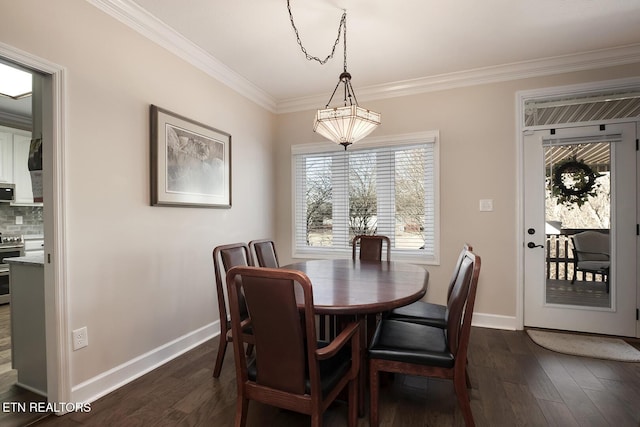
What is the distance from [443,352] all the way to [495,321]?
202cm

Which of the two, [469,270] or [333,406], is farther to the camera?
[333,406]

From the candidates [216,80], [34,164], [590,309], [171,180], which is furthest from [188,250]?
[590,309]

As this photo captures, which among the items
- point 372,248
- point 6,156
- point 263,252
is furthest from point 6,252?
point 372,248

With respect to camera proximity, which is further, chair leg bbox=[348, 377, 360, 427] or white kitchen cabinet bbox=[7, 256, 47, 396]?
white kitchen cabinet bbox=[7, 256, 47, 396]

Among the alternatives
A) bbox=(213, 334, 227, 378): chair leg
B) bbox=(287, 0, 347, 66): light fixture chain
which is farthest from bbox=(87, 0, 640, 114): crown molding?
bbox=(213, 334, 227, 378): chair leg

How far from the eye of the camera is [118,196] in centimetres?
215

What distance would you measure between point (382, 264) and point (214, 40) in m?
2.37

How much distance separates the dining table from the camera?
1.51 meters

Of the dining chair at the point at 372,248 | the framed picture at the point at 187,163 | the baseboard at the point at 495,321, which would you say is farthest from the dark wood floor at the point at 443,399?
the framed picture at the point at 187,163

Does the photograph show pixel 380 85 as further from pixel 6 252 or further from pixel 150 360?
pixel 6 252

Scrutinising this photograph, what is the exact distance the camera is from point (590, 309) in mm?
2969

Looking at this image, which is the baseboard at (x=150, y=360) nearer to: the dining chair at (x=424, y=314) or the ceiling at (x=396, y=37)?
the dining chair at (x=424, y=314)

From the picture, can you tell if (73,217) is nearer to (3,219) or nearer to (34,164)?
(34,164)

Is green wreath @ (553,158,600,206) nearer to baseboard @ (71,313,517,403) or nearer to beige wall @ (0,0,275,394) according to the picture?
baseboard @ (71,313,517,403)
